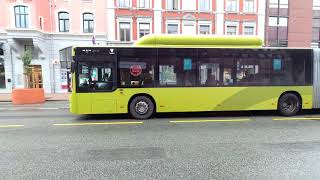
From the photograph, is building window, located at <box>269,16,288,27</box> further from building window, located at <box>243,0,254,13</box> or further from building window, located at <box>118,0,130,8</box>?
building window, located at <box>118,0,130,8</box>

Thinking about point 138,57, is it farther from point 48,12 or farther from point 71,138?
point 48,12

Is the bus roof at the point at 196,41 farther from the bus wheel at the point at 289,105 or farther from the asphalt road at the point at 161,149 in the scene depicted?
the asphalt road at the point at 161,149

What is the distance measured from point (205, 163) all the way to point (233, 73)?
5.62 m

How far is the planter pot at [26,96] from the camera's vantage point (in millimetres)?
17000

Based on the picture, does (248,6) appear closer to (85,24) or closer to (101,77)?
(85,24)

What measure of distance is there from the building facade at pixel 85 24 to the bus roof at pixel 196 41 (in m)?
14.8

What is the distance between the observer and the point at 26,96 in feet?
56.3

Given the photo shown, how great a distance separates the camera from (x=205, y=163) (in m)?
4.88

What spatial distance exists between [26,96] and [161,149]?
47.1ft

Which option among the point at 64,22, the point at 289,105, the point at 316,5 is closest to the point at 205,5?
the point at 316,5

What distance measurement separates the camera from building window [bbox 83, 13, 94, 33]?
2531 cm

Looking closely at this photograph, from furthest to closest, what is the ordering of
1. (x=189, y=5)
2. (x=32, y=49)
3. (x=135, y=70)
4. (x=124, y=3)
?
(x=189, y=5) < (x=124, y=3) < (x=32, y=49) < (x=135, y=70)

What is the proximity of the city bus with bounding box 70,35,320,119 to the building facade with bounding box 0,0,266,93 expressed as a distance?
587 inches

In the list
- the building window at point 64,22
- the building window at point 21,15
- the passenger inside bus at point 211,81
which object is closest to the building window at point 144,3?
the building window at point 64,22
